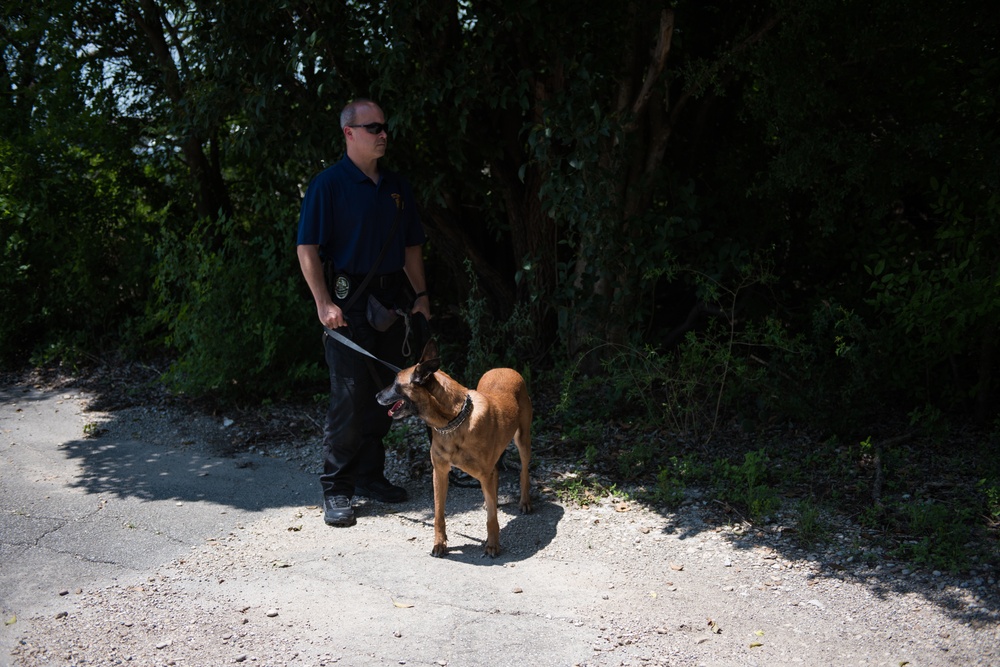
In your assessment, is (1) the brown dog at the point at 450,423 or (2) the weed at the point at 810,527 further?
(2) the weed at the point at 810,527

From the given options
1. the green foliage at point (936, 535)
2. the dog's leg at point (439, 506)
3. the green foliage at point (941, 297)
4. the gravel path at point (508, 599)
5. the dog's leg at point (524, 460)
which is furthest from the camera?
the green foliage at point (941, 297)

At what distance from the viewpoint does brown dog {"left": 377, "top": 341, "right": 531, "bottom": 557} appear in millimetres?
4715

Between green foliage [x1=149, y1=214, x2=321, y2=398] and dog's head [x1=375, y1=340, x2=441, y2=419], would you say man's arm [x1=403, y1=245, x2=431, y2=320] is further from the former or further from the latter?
green foliage [x1=149, y1=214, x2=321, y2=398]

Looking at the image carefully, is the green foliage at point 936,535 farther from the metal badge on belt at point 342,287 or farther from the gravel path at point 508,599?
the metal badge on belt at point 342,287

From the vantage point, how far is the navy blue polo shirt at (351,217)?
17.0ft

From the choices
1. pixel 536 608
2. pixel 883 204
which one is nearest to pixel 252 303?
pixel 536 608

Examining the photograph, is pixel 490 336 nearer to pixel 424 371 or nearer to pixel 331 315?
pixel 331 315

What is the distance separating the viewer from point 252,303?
8000 mm

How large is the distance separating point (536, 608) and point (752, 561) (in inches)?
51.1

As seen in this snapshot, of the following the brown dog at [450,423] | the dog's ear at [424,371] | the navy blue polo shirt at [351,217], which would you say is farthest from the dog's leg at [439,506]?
the navy blue polo shirt at [351,217]

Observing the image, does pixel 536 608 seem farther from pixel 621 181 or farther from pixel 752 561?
pixel 621 181

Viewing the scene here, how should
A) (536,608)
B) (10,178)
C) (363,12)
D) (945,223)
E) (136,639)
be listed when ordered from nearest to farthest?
(136,639) < (536,608) < (945,223) < (363,12) < (10,178)

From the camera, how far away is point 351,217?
17.3 feet

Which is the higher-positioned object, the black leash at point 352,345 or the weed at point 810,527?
the black leash at point 352,345
